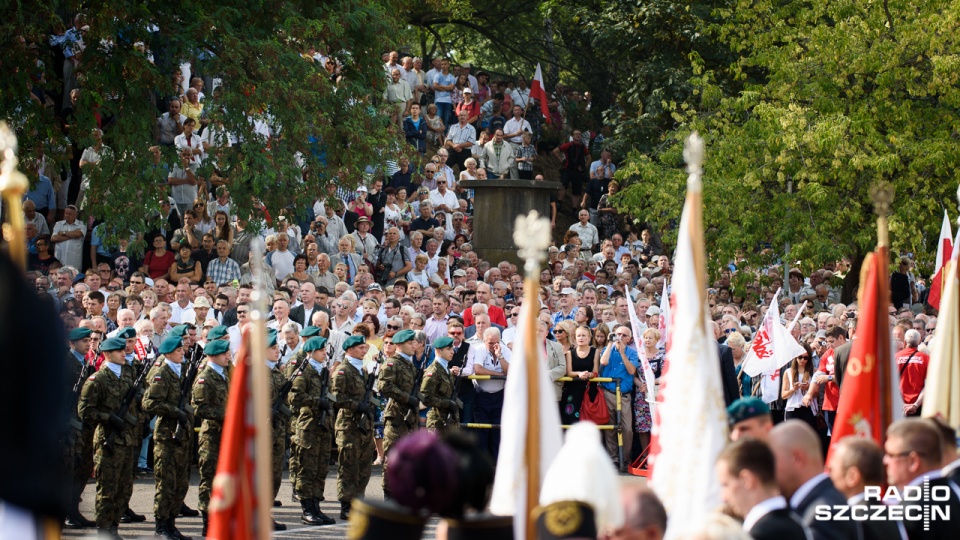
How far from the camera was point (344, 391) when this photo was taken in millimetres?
13297

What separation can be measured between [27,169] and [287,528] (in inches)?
262

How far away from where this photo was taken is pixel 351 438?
1327 cm

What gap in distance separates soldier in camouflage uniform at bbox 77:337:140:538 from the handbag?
5370 mm

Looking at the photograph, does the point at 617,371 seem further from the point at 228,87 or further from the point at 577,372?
the point at 228,87

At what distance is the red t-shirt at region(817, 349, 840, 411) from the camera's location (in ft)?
45.7

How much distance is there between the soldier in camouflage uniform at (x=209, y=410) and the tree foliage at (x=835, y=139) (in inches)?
403

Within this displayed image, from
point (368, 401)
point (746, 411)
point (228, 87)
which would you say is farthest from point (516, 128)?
point (746, 411)

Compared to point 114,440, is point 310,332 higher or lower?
higher

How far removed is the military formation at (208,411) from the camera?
462 inches

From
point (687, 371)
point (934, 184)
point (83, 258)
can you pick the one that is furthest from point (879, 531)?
point (934, 184)

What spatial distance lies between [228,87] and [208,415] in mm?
6334

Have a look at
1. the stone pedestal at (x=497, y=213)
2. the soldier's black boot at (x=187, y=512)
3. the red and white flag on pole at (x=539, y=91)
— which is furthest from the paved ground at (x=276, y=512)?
the red and white flag on pole at (x=539, y=91)

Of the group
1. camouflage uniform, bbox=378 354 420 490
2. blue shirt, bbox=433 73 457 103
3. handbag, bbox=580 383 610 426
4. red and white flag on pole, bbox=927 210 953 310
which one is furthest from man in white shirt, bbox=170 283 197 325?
blue shirt, bbox=433 73 457 103

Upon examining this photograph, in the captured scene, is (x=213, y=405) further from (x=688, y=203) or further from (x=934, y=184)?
(x=934, y=184)
